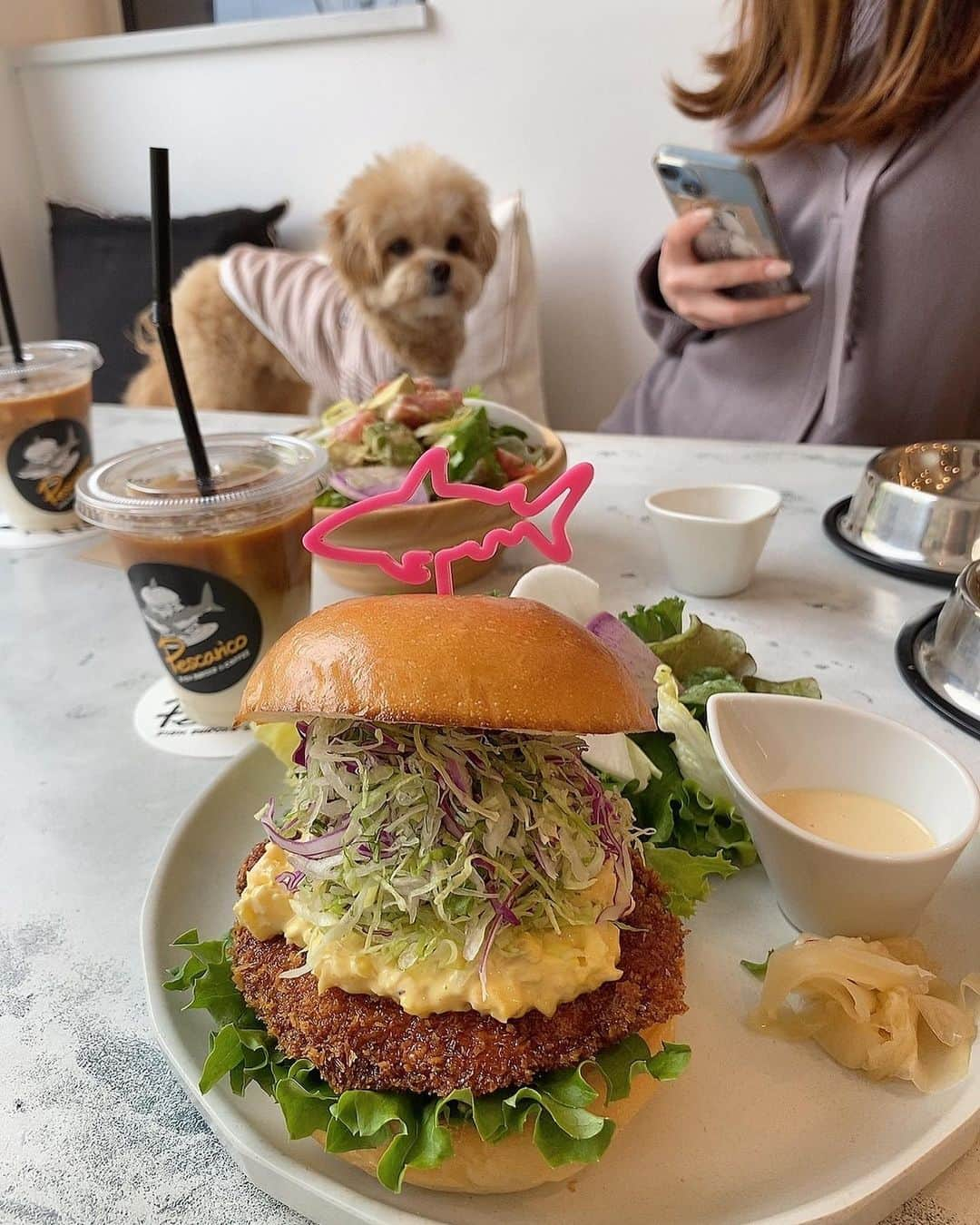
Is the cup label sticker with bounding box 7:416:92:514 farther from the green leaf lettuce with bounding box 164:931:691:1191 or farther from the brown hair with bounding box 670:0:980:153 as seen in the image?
the brown hair with bounding box 670:0:980:153

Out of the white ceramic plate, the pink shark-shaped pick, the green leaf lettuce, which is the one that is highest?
the pink shark-shaped pick

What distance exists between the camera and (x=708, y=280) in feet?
6.39

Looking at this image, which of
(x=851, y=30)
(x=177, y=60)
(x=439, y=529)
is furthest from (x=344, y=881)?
(x=177, y=60)

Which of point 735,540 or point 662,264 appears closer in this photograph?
point 735,540

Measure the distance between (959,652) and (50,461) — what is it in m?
1.48

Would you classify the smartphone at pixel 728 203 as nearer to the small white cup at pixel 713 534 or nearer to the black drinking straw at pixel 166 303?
the small white cup at pixel 713 534

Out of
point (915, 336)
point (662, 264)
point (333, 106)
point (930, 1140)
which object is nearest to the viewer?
point (930, 1140)

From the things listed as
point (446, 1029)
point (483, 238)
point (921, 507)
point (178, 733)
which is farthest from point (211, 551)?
point (483, 238)

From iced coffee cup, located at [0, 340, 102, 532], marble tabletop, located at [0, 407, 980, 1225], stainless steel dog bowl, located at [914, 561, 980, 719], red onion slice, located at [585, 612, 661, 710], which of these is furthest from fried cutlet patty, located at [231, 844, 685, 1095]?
iced coffee cup, located at [0, 340, 102, 532]

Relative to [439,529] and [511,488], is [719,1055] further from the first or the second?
[439,529]

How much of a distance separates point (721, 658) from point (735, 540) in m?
0.27

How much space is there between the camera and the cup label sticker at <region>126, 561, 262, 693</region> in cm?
104

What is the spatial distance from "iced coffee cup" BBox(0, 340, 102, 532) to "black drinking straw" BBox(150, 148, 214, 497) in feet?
2.07

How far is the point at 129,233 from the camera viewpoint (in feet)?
12.3
